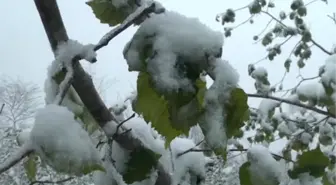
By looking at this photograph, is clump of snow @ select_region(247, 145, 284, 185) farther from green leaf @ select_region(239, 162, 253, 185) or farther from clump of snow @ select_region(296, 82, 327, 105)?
clump of snow @ select_region(296, 82, 327, 105)

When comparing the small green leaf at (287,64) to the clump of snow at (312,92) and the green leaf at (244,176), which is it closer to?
the clump of snow at (312,92)

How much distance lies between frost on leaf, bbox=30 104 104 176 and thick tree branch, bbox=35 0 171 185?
68 millimetres

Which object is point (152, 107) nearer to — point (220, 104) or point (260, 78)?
point (220, 104)

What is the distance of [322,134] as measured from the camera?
1.32 meters

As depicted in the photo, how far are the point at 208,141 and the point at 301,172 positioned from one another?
0.24 meters

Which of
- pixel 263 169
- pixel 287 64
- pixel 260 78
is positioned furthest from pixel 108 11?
pixel 287 64

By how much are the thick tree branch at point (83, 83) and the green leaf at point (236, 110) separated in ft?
0.32

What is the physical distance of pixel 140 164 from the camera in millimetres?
421

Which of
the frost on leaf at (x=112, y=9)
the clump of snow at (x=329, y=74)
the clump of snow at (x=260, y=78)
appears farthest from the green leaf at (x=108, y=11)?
the clump of snow at (x=260, y=78)

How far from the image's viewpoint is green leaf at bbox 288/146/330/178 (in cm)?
45

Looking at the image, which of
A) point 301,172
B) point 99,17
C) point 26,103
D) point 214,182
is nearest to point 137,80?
point 99,17

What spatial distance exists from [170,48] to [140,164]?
194mm

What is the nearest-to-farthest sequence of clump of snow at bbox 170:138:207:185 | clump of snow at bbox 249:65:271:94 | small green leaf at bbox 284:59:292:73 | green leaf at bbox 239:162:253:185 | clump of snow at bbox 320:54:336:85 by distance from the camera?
green leaf at bbox 239:162:253:185 < clump of snow at bbox 170:138:207:185 < clump of snow at bbox 320:54:336:85 < clump of snow at bbox 249:65:271:94 < small green leaf at bbox 284:59:292:73

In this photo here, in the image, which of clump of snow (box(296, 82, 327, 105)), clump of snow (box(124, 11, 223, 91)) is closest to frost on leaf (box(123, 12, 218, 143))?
clump of snow (box(124, 11, 223, 91))
